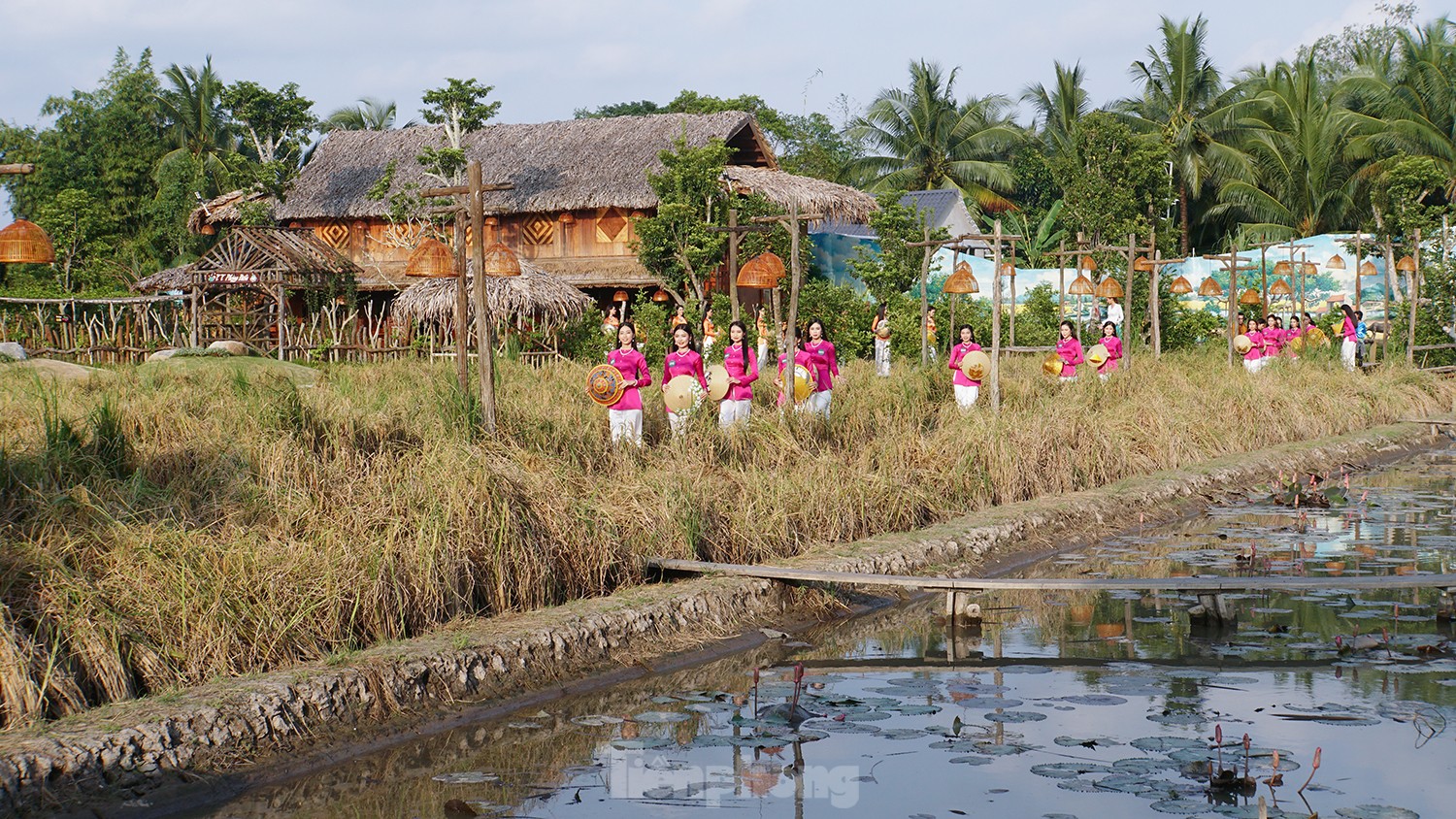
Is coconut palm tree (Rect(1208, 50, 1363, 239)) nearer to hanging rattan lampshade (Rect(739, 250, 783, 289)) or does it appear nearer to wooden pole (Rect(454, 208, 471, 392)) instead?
hanging rattan lampshade (Rect(739, 250, 783, 289))

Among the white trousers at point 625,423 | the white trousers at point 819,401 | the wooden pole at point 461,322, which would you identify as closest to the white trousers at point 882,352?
the white trousers at point 819,401

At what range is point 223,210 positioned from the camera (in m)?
31.2

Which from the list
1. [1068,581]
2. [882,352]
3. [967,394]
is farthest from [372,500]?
[882,352]

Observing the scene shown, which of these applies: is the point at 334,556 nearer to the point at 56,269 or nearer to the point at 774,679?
the point at 774,679

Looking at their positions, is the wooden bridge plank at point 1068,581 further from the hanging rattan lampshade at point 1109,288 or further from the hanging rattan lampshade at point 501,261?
the hanging rattan lampshade at point 1109,288

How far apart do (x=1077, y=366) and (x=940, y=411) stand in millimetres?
4326

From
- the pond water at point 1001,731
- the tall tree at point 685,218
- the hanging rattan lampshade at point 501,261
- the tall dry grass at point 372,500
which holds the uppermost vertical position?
the tall tree at point 685,218

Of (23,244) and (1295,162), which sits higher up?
(1295,162)

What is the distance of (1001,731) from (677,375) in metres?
6.30

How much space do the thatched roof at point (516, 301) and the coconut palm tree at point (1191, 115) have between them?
18.6 m

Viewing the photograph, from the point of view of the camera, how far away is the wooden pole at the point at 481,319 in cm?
933

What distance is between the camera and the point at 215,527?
7020 millimetres

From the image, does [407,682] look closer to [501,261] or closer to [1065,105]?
[501,261]

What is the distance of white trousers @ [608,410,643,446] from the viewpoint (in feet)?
35.6
